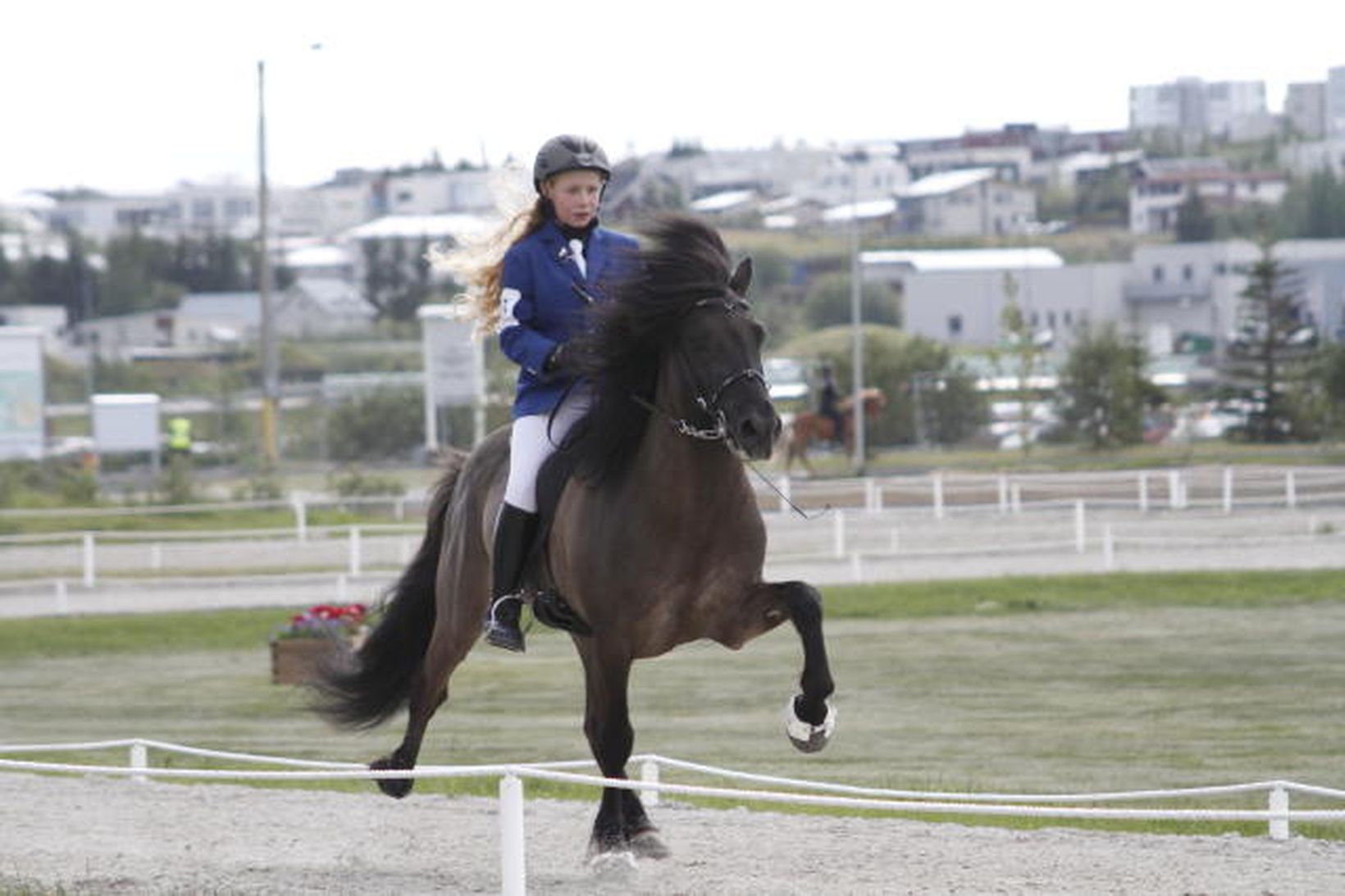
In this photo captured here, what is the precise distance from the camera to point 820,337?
297ft

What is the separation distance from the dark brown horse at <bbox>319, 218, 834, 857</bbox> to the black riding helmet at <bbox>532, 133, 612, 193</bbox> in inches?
23.7

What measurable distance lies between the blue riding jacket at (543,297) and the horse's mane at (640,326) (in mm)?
403

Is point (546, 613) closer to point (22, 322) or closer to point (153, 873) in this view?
point (153, 873)

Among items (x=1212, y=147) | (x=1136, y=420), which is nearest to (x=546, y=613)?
(x=1136, y=420)

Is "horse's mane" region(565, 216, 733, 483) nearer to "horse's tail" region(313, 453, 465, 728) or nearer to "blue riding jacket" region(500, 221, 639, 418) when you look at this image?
→ "blue riding jacket" region(500, 221, 639, 418)

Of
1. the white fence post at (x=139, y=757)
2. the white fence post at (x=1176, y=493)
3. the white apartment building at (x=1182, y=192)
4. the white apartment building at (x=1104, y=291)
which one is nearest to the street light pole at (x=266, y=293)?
the white fence post at (x=1176, y=493)

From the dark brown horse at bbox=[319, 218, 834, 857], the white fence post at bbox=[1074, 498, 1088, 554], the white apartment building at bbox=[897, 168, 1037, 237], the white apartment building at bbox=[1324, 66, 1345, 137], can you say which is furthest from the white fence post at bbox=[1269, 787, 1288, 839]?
the white apartment building at bbox=[1324, 66, 1345, 137]

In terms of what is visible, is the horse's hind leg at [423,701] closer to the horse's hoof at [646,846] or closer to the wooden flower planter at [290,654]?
the horse's hoof at [646,846]

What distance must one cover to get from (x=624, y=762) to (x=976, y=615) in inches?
679

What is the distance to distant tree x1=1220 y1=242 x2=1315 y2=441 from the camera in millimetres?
57531

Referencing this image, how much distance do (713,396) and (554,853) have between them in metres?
2.78

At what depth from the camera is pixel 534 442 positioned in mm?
10477

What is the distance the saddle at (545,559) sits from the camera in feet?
33.8

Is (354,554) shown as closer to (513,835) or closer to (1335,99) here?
(513,835)
